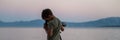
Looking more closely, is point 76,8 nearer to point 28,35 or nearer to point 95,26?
point 95,26

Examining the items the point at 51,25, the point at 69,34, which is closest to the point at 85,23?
the point at 69,34

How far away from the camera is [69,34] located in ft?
14.1

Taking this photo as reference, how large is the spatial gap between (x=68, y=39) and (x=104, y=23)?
755mm

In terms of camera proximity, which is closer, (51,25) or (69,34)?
(51,25)

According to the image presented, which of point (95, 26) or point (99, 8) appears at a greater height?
point (99, 8)

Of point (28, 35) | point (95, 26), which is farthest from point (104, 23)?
point (28, 35)

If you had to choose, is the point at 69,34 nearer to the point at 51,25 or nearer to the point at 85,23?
the point at 85,23

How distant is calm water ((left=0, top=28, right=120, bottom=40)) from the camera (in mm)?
4234

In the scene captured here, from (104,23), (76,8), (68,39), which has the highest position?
(76,8)

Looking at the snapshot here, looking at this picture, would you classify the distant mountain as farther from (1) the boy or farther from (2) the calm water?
(1) the boy

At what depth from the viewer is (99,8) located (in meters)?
4.36

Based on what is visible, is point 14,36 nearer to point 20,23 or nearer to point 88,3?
point 20,23

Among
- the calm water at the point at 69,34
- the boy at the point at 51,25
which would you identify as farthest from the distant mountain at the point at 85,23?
the boy at the point at 51,25

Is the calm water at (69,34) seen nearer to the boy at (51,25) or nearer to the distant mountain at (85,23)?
the distant mountain at (85,23)
